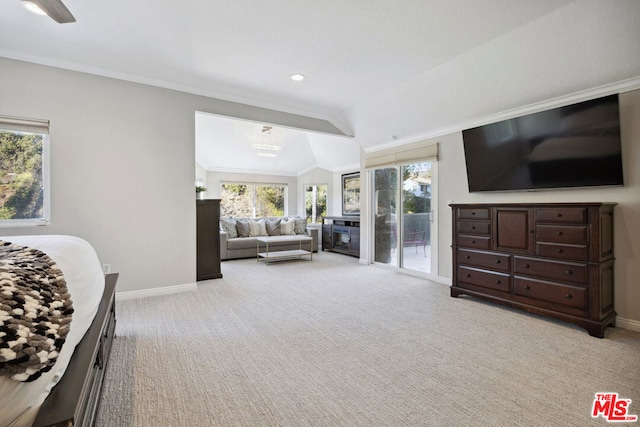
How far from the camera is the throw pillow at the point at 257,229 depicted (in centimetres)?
694

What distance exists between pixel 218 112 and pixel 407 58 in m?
2.46

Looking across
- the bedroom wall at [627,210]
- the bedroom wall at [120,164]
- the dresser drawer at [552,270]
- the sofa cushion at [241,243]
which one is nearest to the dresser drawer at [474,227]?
the dresser drawer at [552,270]

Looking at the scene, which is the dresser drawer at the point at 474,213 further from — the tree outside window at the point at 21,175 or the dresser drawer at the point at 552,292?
the tree outside window at the point at 21,175

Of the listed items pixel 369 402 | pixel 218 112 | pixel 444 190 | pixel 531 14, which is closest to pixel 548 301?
pixel 444 190

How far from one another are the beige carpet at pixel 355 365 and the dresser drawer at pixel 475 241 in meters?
0.64

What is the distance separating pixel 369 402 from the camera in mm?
1700

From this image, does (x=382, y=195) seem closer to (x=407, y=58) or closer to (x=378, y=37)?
(x=407, y=58)

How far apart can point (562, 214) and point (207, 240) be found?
4.29 meters

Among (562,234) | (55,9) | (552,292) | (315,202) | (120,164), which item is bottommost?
(552,292)

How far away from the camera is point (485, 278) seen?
336cm

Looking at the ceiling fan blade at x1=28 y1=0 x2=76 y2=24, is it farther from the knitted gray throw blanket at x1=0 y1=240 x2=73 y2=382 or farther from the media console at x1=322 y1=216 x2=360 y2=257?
the media console at x1=322 y1=216 x2=360 y2=257

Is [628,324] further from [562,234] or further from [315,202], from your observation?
[315,202]

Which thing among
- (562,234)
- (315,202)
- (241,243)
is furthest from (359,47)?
(315,202)

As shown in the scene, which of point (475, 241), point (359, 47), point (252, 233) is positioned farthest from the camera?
point (252, 233)
